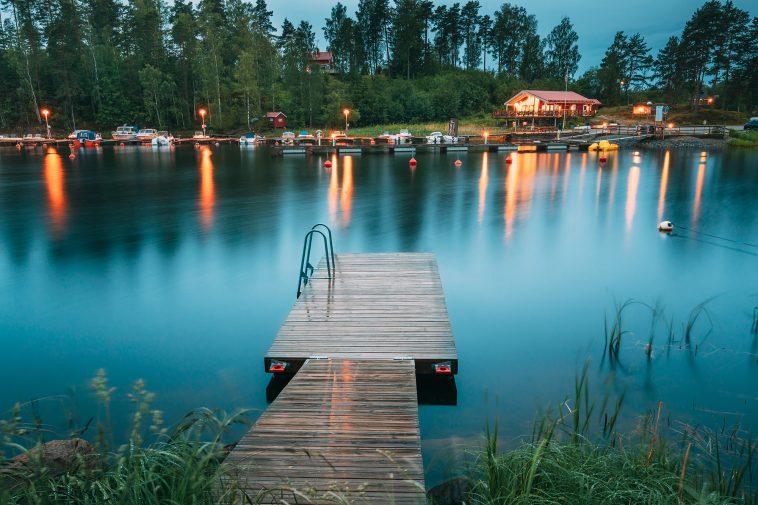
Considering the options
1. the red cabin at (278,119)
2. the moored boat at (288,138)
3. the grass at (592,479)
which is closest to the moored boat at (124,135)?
the red cabin at (278,119)

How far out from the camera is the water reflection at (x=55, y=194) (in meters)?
18.7

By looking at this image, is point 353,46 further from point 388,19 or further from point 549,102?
point 549,102

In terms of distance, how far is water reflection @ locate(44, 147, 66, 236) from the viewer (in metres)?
18.7

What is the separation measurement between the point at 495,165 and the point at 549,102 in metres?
30.1

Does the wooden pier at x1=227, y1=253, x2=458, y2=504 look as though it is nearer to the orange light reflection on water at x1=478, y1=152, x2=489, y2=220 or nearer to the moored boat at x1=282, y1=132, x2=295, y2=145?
the orange light reflection on water at x1=478, y1=152, x2=489, y2=220

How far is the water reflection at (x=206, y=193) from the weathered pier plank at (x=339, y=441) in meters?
13.3

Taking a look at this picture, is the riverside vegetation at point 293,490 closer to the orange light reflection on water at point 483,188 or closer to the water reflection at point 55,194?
the orange light reflection on water at point 483,188

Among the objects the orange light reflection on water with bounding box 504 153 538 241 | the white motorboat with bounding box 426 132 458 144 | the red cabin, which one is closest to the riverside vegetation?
the orange light reflection on water with bounding box 504 153 538 241

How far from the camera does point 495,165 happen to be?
37781 millimetres

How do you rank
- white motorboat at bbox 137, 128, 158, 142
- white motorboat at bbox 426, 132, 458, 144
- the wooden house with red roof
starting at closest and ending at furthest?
white motorboat at bbox 426, 132, 458, 144, white motorboat at bbox 137, 128, 158, 142, the wooden house with red roof

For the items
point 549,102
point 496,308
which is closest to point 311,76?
point 549,102

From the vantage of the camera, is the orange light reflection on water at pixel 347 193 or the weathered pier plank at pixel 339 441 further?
the orange light reflection on water at pixel 347 193

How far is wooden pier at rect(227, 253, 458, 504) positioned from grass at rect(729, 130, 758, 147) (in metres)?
50.2

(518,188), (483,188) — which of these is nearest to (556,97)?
(518,188)
